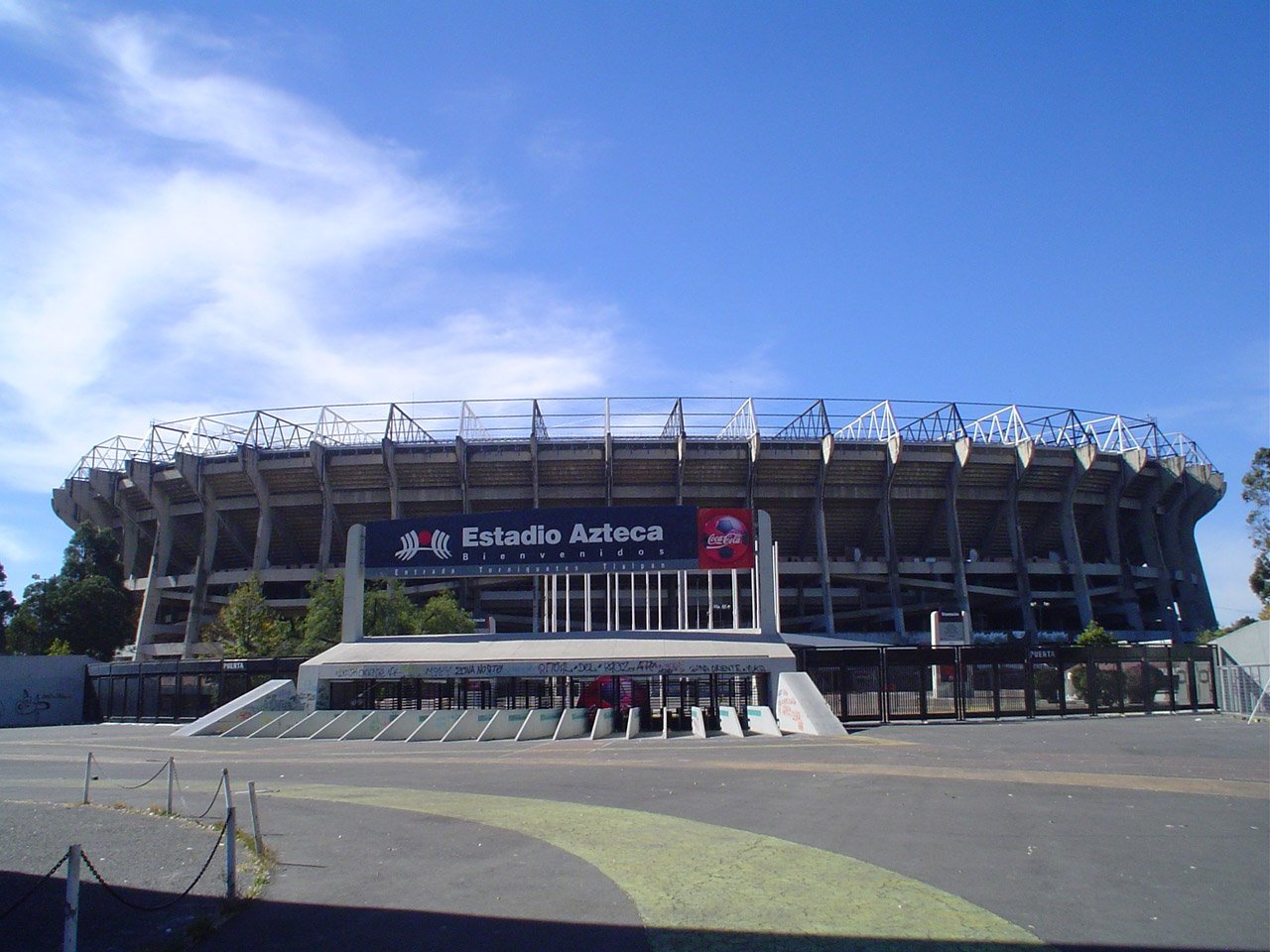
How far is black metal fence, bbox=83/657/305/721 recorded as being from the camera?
3466 cm

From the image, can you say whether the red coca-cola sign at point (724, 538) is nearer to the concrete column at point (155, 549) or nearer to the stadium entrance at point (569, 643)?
the stadium entrance at point (569, 643)

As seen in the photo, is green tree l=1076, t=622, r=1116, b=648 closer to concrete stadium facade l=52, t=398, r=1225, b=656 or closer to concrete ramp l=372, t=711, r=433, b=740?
concrete stadium facade l=52, t=398, r=1225, b=656

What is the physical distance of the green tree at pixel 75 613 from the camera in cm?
5644

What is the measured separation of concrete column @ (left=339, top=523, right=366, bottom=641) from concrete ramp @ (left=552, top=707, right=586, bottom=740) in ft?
38.8

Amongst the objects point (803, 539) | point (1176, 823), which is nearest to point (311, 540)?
point (803, 539)

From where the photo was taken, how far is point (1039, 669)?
103 ft

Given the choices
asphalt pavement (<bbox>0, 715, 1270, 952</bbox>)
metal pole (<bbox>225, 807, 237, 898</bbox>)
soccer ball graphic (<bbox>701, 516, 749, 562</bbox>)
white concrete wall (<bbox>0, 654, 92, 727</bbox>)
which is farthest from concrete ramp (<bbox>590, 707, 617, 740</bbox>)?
white concrete wall (<bbox>0, 654, 92, 727</bbox>)

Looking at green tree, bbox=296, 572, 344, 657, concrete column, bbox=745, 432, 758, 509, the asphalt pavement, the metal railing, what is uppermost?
concrete column, bbox=745, 432, 758, 509

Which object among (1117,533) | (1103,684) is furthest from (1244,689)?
(1117,533)

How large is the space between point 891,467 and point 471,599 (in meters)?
31.4

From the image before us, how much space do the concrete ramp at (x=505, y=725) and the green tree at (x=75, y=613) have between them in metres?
44.1

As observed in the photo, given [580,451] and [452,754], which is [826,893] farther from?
[580,451]

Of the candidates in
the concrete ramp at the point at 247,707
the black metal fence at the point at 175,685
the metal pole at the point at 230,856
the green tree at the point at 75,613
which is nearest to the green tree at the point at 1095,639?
the concrete ramp at the point at 247,707

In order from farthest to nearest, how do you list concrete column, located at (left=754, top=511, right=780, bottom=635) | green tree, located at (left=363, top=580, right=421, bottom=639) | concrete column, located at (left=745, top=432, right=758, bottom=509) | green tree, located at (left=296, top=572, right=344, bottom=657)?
concrete column, located at (left=745, top=432, right=758, bottom=509) → green tree, located at (left=296, top=572, right=344, bottom=657) → green tree, located at (left=363, top=580, right=421, bottom=639) → concrete column, located at (left=754, top=511, right=780, bottom=635)
